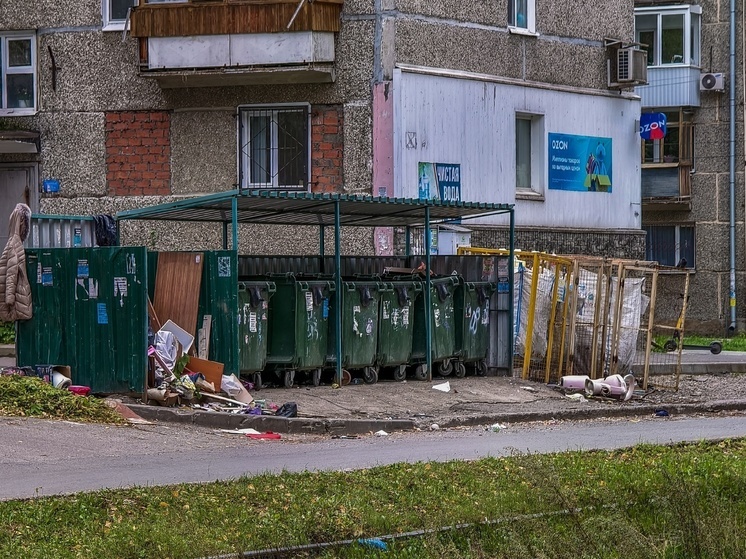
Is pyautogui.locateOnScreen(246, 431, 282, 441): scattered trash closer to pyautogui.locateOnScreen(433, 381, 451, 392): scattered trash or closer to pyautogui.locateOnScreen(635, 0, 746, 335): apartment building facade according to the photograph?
pyautogui.locateOnScreen(433, 381, 451, 392): scattered trash

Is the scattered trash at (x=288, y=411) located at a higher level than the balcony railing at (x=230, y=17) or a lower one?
lower

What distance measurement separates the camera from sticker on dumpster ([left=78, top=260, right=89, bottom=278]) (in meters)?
15.0

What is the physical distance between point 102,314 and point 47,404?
1.80 meters

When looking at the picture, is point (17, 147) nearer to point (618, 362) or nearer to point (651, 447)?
point (618, 362)

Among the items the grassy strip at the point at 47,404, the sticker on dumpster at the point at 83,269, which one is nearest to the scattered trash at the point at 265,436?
the grassy strip at the point at 47,404

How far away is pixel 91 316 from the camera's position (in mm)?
14930

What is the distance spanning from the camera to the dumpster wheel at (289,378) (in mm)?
16562

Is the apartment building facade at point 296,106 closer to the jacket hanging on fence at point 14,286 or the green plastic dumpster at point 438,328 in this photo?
the green plastic dumpster at point 438,328

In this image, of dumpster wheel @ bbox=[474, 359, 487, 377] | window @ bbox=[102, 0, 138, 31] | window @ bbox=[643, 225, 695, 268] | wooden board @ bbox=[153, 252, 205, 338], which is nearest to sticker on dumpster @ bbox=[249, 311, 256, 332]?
wooden board @ bbox=[153, 252, 205, 338]

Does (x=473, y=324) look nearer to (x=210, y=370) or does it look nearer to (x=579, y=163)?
(x=210, y=370)

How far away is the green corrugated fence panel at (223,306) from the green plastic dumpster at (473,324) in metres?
4.36

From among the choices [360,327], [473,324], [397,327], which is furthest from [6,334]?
[473,324]

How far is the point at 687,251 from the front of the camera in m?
38.1

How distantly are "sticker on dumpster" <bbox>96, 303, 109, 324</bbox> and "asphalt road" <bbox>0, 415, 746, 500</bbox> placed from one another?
2.06 metres
